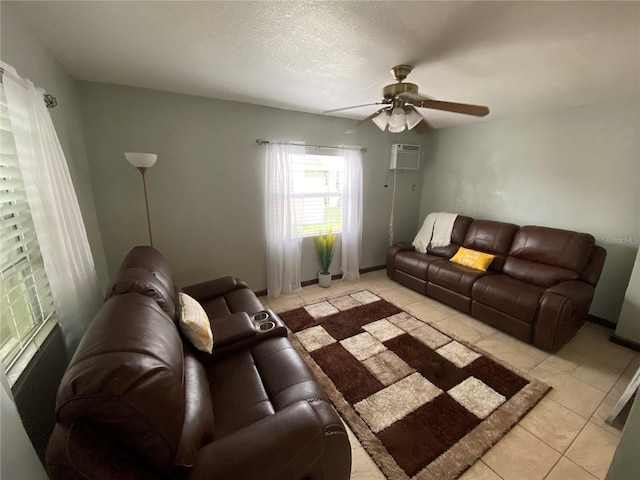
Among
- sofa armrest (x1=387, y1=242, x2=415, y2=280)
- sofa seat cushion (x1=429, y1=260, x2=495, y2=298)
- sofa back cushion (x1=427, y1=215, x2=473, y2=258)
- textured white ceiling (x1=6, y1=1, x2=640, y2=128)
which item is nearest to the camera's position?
textured white ceiling (x1=6, y1=1, x2=640, y2=128)

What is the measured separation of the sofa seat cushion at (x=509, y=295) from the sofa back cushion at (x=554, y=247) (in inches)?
14.1

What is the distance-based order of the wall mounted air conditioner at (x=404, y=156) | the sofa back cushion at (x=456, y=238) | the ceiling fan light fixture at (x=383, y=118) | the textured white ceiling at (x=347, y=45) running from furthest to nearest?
the wall mounted air conditioner at (x=404, y=156) → the sofa back cushion at (x=456, y=238) → the ceiling fan light fixture at (x=383, y=118) → the textured white ceiling at (x=347, y=45)

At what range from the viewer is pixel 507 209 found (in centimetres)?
337

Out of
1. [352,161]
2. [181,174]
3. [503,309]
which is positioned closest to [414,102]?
[352,161]

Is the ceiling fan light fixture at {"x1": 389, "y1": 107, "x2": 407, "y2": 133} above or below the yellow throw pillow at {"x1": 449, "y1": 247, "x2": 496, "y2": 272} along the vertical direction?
above

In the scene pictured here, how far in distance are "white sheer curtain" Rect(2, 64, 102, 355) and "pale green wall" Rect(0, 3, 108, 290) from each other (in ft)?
0.77

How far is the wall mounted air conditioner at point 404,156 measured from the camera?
150 inches

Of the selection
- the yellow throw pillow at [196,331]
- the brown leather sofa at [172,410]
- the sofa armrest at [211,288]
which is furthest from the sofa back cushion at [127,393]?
the sofa armrest at [211,288]

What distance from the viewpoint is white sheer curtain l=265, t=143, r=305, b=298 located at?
300 centimetres

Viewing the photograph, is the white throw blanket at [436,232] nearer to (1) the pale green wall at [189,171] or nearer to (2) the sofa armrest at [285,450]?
(1) the pale green wall at [189,171]

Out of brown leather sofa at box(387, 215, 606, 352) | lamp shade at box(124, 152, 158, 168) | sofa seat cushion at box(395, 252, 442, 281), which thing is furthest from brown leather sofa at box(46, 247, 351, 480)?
sofa seat cushion at box(395, 252, 442, 281)

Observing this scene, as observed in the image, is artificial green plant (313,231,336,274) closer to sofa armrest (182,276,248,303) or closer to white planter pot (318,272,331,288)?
white planter pot (318,272,331,288)

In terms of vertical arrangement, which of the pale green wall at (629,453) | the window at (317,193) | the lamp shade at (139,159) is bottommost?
the pale green wall at (629,453)

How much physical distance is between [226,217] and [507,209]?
3.57 metres
